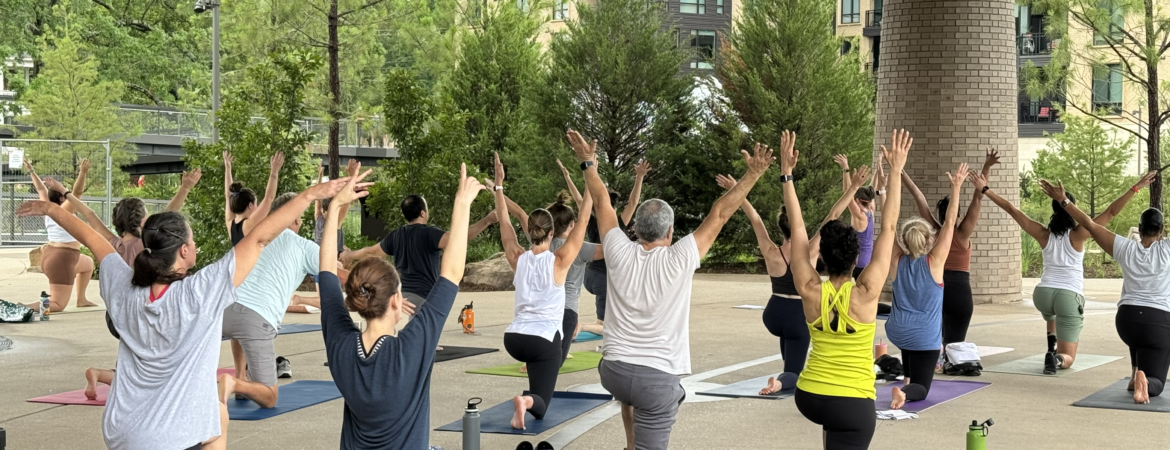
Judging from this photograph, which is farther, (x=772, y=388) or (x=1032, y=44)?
(x=1032, y=44)

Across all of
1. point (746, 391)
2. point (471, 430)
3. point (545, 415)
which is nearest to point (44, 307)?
point (545, 415)

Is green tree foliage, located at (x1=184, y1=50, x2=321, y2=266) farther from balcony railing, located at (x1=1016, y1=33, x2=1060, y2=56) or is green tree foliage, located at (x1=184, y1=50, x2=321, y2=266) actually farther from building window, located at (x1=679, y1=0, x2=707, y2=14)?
building window, located at (x1=679, y1=0, x2=707, y2=14)

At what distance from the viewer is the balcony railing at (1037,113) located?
5075 cm

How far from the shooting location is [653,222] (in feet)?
21.4

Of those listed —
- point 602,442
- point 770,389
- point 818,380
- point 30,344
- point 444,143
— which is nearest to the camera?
point 818,380

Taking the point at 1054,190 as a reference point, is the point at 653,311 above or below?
below

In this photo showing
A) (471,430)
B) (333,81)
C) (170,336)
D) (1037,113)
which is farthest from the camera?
(1037,113)

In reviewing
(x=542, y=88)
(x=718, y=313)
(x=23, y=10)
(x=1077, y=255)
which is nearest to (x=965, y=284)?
(x=1077, y=255)

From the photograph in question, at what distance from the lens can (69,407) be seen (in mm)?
9406

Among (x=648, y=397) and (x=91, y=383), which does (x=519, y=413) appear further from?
(x=91, y=383)

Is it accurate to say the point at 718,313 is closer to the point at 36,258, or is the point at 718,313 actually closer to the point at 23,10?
the point at 36,258

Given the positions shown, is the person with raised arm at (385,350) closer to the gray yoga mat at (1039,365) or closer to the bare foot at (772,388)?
the bare foot at (772,388)

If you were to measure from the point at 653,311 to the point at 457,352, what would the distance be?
21.5 feet

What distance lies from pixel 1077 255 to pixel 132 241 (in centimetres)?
813
